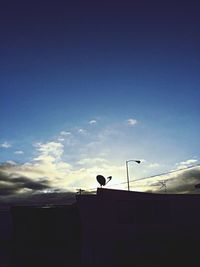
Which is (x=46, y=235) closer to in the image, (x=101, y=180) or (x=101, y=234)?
(x=101, y=234)

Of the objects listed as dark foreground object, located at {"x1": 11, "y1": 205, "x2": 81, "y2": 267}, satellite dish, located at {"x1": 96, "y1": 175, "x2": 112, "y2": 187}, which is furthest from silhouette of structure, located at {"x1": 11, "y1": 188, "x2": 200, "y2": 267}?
satellite dish, located at {"x1": 96, "y1": 175, "x2": 112, "y2": 187}

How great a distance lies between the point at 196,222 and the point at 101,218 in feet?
25.2

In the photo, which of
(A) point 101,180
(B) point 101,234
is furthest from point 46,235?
(A) point 101,180

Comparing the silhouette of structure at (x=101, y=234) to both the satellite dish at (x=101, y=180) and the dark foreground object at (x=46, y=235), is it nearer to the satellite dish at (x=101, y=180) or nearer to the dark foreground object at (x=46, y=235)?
the dark foreground object at (x=46, y=235)

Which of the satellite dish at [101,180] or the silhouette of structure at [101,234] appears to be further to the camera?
the satellite dish at [101,180]

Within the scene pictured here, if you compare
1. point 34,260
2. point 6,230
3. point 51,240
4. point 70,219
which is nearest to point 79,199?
point 70,219

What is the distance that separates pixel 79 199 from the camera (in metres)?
21.5

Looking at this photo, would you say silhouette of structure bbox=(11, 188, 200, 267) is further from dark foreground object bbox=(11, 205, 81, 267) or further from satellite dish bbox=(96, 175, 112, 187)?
satellite dish bbox=(96, 175, 112, 187)

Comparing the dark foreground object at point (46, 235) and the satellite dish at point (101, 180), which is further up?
the satellite dish at point (101, 180)

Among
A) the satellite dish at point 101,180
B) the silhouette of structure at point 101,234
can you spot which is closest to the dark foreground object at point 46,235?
the silhouette of structure at point 101,234

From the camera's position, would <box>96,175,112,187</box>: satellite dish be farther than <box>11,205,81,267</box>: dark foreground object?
Yes

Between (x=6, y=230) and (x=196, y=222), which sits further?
(x=6, y=230)

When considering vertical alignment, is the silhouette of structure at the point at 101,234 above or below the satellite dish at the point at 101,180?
below

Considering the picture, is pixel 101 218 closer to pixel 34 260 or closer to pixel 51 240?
pixel 51 240
